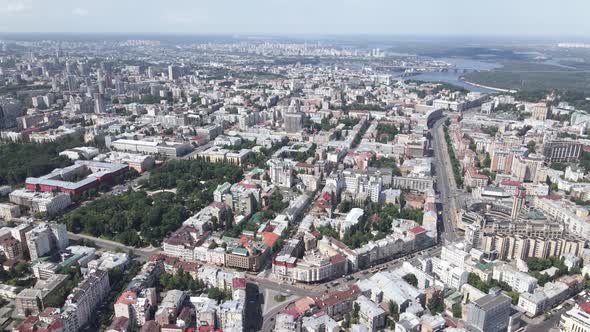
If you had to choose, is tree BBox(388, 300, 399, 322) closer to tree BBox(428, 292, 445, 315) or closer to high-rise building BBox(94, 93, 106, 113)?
tree BBox(428, 292, 445, 315)

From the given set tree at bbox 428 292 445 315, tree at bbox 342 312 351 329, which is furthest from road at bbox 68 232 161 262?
tree at bbox 428 292 445 315

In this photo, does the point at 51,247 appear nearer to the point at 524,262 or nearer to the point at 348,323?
the point at 348,323

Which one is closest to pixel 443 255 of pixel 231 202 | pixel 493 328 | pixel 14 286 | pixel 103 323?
pixel 493 328

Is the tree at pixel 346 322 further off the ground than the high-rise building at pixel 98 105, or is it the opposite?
the high-rise building at pixel 98 105

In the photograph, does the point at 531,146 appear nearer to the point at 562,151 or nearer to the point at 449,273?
the point at 562,151

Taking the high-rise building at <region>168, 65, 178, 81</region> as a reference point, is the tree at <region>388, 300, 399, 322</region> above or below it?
below

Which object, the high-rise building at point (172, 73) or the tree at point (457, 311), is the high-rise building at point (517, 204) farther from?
the high-rise building at point (172, 73)

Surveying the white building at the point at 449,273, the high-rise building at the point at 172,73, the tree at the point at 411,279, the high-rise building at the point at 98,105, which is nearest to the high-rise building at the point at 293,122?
the high-rise building at the point at 98,105
